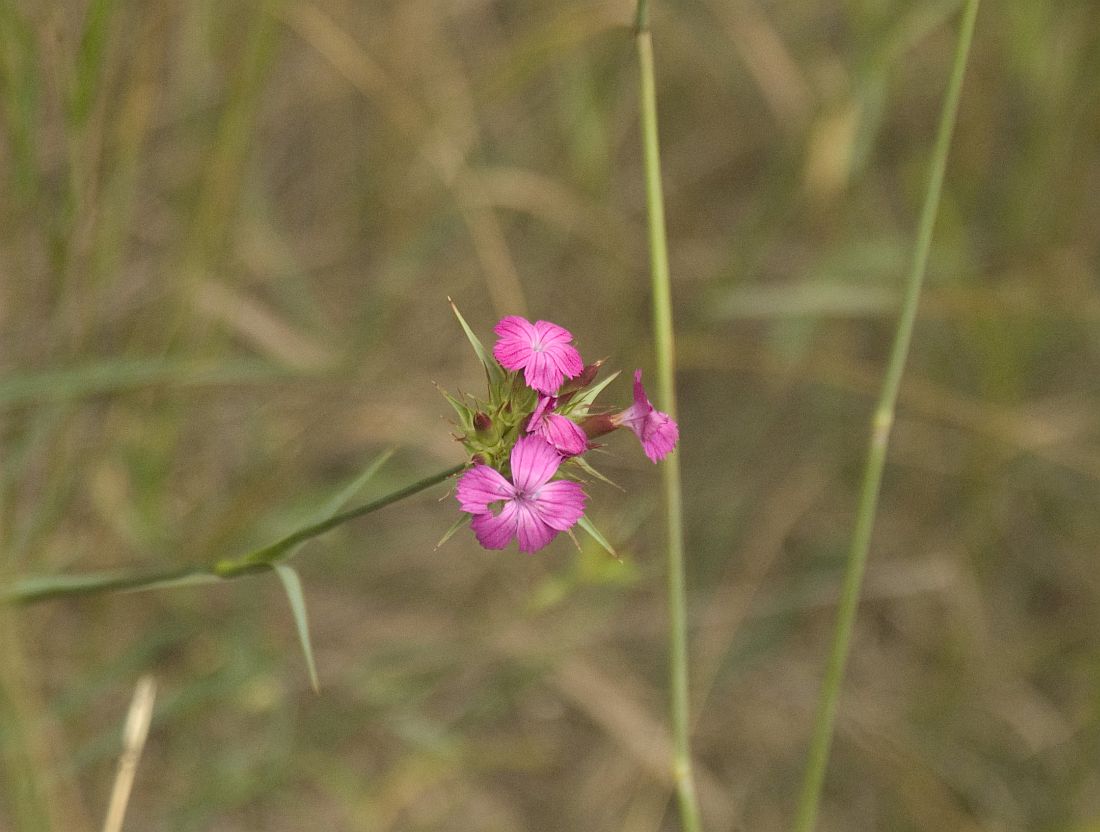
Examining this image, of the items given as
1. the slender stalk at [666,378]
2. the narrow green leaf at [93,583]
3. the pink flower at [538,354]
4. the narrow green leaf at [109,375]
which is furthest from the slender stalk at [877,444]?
the narrow green leaf at [109,375]

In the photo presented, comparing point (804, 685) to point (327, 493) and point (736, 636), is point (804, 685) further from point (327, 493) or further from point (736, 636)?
point (327, 493)

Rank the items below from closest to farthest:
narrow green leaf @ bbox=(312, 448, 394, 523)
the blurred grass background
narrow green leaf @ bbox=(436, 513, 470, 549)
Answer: narrow green leaf @ bbox=(436, 513, 470, 549) < narrow green leaf @ bbox=(312, 448, 394, 523) < the blurred grass background

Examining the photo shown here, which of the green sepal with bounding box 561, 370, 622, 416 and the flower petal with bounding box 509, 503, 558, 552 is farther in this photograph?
the green sepal with bounding box 561, 370, 622, 416

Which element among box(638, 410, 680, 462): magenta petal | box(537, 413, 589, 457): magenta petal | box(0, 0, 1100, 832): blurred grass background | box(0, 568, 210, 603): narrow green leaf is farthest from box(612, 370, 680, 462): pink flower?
box(0, 0, 1100, 832): blurred grass background

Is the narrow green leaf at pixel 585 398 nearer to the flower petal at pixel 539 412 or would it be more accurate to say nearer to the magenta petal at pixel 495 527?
the flower petal at pixel 539 412

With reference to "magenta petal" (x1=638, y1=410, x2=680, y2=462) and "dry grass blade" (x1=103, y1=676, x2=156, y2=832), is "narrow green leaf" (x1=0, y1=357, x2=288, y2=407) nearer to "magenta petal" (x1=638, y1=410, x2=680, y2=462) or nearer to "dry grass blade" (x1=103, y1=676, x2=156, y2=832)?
"dry grass blade" (x1=103, y1=676, x2=156, y2=832)

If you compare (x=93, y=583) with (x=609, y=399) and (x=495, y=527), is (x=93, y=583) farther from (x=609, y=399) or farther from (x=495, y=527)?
(x=609, y=399)
